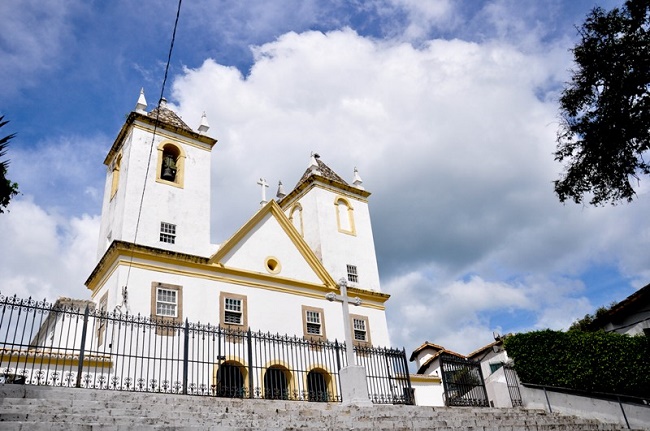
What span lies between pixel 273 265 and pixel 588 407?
12850 millimetres

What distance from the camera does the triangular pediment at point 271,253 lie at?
21812 millimetres

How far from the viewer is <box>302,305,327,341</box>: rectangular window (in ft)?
72.9

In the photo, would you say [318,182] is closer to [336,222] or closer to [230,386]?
[336,222]

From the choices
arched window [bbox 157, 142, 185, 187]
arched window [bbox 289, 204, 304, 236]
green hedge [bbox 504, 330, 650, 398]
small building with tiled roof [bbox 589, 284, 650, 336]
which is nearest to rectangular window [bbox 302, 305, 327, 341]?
arched window [bbox 289, 204, 304, 236]

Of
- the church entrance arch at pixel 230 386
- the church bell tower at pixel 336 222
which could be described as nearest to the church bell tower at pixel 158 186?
the church entrance arch at pixel 230 386

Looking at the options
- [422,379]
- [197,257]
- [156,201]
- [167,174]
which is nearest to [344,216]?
[422,379]

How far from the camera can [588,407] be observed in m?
16.7

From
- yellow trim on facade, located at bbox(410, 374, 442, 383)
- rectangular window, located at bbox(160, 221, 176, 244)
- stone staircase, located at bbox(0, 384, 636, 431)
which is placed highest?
rectangular window, located at bbox(160, 221, 176, 244)

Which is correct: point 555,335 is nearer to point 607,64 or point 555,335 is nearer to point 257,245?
point 607,64

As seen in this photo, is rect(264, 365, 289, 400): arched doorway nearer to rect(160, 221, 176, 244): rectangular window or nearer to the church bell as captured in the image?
rect(160, 221, 176, 244): rectangular window

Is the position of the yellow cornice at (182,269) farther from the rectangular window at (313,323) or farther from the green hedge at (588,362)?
the green hedge at (588,362)

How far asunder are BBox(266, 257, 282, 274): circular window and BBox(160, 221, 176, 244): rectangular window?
13.4 feet

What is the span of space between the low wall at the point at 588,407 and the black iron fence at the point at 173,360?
14.3 ft

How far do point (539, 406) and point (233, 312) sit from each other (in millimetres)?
11324
